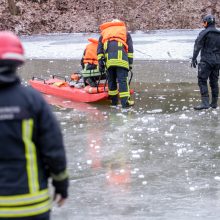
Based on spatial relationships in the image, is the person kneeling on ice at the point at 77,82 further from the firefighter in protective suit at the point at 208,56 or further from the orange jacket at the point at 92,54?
the firefighter in protective suit at the point at 208,56

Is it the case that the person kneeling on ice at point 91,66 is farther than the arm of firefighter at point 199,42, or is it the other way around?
the person kneeling on ice at point 91,66

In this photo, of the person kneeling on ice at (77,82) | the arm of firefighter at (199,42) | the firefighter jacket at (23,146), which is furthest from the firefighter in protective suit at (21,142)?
the person kneeling on ice at (77,82)

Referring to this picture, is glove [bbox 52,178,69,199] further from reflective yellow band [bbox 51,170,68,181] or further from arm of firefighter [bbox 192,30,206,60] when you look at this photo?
arm of firefighter [bbox 192,30,206,60]

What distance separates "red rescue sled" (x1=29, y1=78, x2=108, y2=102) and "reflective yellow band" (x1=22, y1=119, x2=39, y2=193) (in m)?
7.29

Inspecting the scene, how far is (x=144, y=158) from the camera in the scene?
6.79 metres

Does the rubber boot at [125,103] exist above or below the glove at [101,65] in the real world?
below

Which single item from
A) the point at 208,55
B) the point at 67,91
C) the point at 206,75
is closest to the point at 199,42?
the point at 208,55

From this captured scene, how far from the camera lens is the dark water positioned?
520 centimetres

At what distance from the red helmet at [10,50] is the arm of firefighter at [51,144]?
263 millimetres

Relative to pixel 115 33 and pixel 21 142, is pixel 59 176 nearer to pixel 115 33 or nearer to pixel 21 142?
pixel 21 142

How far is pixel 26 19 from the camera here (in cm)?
2414

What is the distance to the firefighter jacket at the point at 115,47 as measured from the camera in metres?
9.89

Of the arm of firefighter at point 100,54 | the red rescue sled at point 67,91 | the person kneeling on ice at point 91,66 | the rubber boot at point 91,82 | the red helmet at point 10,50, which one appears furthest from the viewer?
the rubber boot at point 91,82

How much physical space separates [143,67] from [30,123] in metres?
12.3
